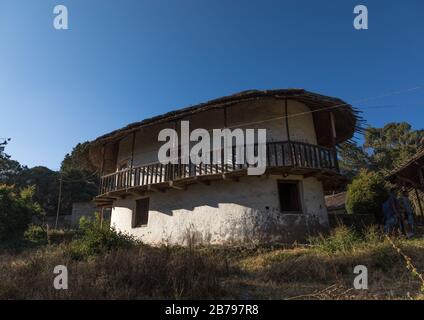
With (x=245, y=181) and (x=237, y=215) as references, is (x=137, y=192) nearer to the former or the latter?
(x=237, y=215)

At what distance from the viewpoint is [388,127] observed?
3594cm

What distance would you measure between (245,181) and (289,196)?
2118mm

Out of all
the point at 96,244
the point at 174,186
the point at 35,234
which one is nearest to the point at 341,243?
the point at 174,186

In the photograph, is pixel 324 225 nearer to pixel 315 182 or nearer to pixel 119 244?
pixel 315 182

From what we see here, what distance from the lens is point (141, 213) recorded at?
615 inches

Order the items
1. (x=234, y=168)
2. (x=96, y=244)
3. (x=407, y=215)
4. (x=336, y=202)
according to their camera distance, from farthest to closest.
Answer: (x=336, y=202)
(x=407, y=215)
(x=234, y=168)
(x=96, y=244)

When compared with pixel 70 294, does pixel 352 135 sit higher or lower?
higher

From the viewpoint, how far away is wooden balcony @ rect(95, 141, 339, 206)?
466 inches

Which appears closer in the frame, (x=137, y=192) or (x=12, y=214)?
(x=137, y=192)

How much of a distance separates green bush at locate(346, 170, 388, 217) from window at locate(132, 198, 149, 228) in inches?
414

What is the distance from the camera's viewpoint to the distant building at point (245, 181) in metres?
12.1

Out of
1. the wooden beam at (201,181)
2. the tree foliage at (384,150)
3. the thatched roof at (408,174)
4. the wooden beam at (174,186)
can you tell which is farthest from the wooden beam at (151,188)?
the tree foliage at (384,150)
